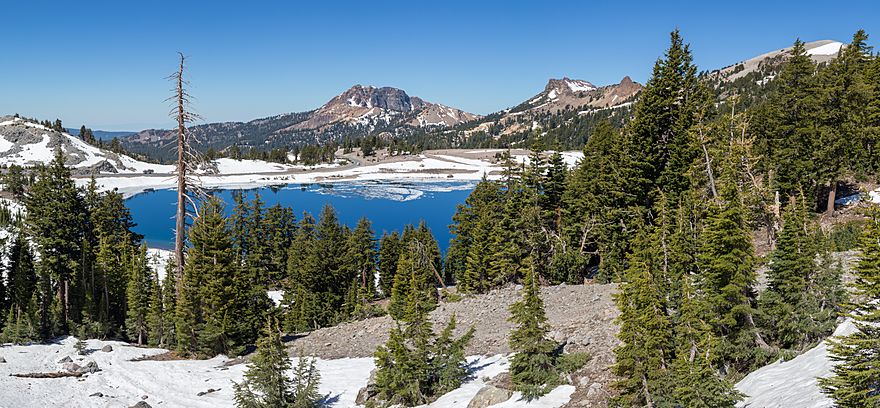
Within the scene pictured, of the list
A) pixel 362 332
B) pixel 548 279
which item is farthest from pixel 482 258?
pixel 362 332

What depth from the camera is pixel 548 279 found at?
32875 mm

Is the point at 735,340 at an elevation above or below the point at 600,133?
below

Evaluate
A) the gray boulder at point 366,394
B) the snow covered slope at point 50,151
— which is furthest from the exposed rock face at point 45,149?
the gray boulder at point 366,394

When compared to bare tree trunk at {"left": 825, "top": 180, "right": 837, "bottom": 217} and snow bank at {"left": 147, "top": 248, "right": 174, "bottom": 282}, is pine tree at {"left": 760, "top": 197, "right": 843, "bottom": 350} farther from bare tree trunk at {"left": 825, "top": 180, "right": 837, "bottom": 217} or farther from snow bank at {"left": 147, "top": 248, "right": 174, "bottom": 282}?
snow bank at {"left": 147, "top": 248, "right": 174, "bottom": 282}

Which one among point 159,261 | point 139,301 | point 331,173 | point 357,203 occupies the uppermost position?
point 331,173

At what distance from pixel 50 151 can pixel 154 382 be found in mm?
183411

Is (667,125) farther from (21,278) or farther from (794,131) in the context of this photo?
(21,278)

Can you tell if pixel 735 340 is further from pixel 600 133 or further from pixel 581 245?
pixel 600 133

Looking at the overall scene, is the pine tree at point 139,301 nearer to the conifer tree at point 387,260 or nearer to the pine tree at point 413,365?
the pine tree at point 413,365

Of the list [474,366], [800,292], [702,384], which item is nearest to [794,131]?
Answer: [800,292]

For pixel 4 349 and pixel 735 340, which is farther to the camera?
pixel 4 349

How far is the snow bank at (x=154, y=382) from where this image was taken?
14276 millimetres

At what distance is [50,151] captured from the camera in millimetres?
160500

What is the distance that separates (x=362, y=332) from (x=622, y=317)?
16.5 metres
